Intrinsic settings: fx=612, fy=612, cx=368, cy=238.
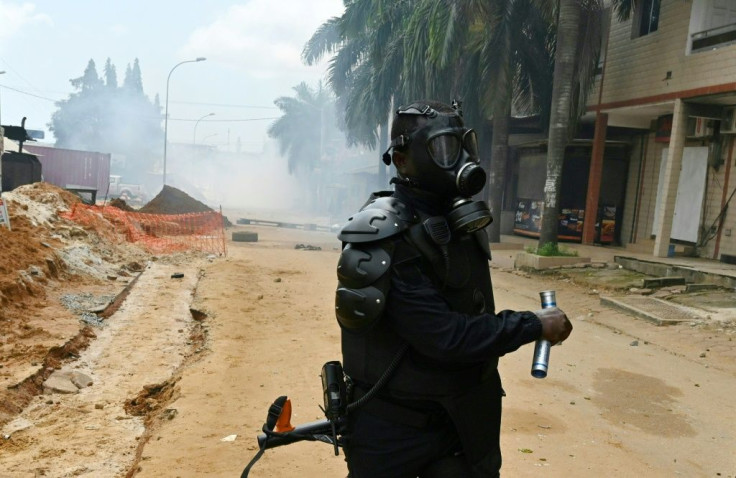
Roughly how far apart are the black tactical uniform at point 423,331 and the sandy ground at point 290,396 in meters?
1.86

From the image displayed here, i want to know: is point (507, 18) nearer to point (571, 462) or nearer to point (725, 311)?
point (725, 311)

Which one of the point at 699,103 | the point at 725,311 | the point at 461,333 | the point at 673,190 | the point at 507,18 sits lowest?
the point at 725,311

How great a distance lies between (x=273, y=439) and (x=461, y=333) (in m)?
0.75

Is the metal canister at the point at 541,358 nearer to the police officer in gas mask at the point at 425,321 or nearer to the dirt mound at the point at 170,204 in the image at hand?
the police officer in gas mask at the point at 425,321

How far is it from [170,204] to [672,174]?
18075mm

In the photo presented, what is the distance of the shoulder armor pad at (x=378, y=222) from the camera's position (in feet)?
6.10

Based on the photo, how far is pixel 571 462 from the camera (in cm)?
389

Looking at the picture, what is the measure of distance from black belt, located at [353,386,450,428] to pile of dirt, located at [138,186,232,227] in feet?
75.6

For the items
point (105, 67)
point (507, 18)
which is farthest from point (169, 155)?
point (507, 18)

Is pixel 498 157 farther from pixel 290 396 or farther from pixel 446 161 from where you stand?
pixel 446 161

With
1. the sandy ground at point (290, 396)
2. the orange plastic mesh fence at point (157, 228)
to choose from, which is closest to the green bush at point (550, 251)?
the sandy ground at point (290, 396)

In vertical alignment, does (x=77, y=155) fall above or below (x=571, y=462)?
above

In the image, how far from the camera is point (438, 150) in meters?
2.00

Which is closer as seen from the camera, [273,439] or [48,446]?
[273,439]
